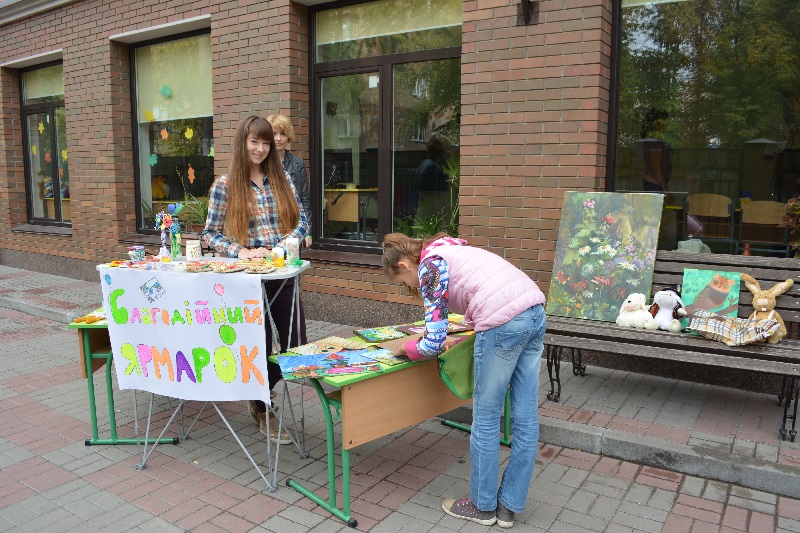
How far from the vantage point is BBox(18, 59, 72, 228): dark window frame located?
10789 millimetres

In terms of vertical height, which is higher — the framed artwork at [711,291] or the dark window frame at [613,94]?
the dark window frame at [613,94]

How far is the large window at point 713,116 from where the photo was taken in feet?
16.6

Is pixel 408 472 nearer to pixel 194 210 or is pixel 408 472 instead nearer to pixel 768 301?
pixel 768 301

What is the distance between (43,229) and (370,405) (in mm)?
9507

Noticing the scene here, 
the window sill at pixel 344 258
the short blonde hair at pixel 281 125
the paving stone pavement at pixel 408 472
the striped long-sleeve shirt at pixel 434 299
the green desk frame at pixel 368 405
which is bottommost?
the paving stone pavement at pixel 408 472

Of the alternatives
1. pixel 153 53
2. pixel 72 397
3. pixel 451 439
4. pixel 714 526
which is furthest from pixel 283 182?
pixel 153 53

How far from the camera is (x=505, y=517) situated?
10.6 ft

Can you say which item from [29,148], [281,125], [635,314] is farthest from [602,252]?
[29,148]

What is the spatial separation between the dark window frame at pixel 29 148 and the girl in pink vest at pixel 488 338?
9.33m

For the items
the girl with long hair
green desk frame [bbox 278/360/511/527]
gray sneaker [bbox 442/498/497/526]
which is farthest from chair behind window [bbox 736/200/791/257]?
the girl with long hair

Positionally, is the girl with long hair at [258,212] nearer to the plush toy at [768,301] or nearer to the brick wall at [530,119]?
the brick wall at [530,119]

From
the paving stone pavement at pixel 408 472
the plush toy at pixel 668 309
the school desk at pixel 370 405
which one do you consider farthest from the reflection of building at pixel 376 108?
the school desk at pixel 370 405

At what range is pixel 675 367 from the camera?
514cm

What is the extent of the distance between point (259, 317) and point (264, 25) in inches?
181
